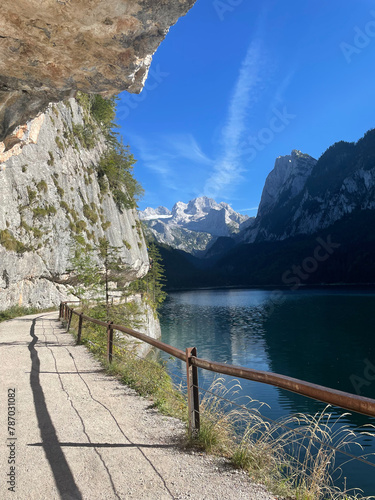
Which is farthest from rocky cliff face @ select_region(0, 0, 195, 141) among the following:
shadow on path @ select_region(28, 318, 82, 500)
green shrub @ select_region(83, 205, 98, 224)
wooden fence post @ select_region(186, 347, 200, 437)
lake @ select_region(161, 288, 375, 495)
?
green shrub @ select_region(83, 205, 98, 224)

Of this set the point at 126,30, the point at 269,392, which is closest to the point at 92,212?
the point at 269,392

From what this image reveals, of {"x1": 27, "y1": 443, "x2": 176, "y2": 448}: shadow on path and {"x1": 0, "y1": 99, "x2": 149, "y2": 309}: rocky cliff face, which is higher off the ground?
{"x1": 0, "y1": 99, "x2": 149, "y2": 309}: rocky cliff face

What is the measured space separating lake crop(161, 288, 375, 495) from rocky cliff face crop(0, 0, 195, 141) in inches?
269

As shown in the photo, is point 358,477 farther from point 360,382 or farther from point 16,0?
point 16,0

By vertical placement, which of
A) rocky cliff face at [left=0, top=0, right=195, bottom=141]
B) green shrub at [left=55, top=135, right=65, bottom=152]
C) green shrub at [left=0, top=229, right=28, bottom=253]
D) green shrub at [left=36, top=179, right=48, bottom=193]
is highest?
green shrub at [left=55, top=135, right=65, bottom=152]

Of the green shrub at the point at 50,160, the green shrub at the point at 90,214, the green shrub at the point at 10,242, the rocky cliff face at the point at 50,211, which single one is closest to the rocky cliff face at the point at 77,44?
the rocky cliff face at the point at 50,211

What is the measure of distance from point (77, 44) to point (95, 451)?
6668 mm

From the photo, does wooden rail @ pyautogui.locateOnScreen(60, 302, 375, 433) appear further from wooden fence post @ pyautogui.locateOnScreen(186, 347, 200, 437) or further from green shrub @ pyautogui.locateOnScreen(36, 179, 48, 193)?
green shrub @ pyautogui.locateOnScreen(36, 179, 48, 193)

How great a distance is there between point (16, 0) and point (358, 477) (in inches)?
629

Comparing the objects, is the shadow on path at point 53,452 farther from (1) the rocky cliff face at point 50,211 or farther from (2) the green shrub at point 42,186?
(2) the green shrub at point 42,186

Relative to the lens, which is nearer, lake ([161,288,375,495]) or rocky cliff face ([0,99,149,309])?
lake ([161,288,375,495])

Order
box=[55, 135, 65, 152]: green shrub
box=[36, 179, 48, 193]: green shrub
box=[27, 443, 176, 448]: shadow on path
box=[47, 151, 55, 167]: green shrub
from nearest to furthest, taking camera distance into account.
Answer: box=[27, 443, 176, 448]: shadow on path, box=[36, 179, 48, 193]: green shrub, box=[47, 151, 55, 167]: green shrub, box=[55, 135, 65, 152]: green shrub

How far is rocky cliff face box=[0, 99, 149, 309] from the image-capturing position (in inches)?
934

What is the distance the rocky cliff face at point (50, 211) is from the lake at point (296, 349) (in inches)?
534
